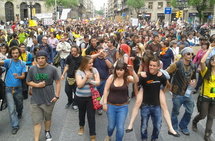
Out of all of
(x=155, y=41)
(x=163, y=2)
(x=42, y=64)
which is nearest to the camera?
(x=42, y=64)

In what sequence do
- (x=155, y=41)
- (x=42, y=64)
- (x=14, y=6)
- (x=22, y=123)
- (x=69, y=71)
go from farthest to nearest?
(x=14, y=6), (x=155, y=41), (x=69, y=71), (x=22, y=123), (x=42, y=64)

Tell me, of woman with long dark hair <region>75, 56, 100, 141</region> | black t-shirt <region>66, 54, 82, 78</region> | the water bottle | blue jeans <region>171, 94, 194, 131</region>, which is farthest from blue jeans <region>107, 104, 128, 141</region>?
black t-shirt <region>66, 54, 82, 78</region>

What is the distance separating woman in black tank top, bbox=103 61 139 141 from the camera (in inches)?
164

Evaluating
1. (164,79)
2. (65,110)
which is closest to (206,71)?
(164,79)

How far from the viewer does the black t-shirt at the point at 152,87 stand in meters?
4.20

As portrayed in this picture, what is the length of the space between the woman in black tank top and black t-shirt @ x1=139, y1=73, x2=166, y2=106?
163 millimetres

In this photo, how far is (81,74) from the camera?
182 inches

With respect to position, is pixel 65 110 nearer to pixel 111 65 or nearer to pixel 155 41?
pixel 111 65

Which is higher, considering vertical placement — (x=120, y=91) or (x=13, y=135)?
(x=120, y=91)

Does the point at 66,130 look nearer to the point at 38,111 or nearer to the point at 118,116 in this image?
the point at 38,111

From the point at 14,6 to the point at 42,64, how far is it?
64.1 m

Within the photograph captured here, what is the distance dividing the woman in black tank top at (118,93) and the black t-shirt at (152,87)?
0.16 meters

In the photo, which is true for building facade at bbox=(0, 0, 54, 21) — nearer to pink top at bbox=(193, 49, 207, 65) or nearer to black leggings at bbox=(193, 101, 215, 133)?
pink top at bbox=(193, 49, 207, 65)

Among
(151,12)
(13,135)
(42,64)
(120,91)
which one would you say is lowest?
(13,135)
